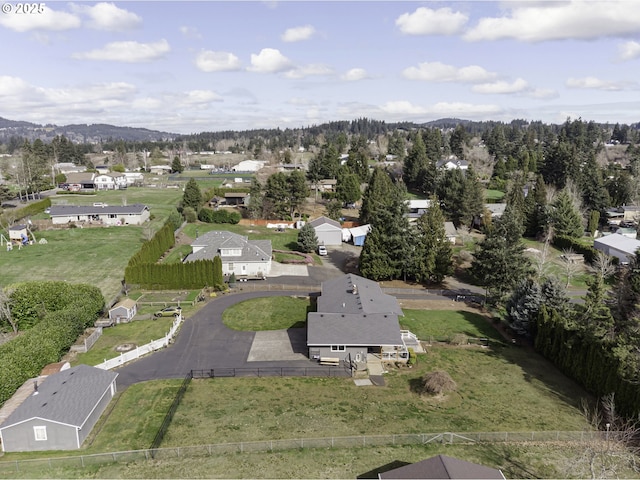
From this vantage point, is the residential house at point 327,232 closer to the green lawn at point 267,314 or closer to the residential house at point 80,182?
the green lawn at point 267,314

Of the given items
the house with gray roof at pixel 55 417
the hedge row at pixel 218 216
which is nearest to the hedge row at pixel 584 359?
the house with gray roof at pixel 55 417

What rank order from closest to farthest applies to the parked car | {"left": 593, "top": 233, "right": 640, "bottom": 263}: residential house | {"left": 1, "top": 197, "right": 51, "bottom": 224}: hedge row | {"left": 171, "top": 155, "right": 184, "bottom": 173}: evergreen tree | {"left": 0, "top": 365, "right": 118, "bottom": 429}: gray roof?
{"left": 0, "top": 365, "right": 118, "bottom": 429}: gray roof
the parked car
{"left": 593, "top": 233, "right": 640, "bottom": 263}: residential house
{"left": 1, "top": 197, "right": 51, "bottom": 224}: hedge row
{"left": 171, "top": 155, "right": 184, "bottom": 173}: evergreen tree

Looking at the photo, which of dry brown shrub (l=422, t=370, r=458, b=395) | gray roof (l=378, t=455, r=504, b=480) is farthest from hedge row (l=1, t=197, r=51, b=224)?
gray roof (l=378, t=455, r=504, b=480)

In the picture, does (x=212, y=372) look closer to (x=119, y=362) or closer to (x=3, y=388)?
(x=119, y=362)

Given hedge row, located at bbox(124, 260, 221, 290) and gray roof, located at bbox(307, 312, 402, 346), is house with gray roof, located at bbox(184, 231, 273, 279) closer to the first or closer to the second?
hedge row, located at bbox(124, 260, 221, 290)

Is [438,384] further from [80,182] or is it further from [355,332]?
[80,182]

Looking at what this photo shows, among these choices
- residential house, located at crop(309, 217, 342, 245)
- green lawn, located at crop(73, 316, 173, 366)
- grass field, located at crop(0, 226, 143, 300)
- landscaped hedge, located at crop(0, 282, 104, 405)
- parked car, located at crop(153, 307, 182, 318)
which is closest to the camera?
landscaped hedge, located at crop(0, 282, 104, 405)

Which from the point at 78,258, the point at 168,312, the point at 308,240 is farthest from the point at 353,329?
the point at 78,258
